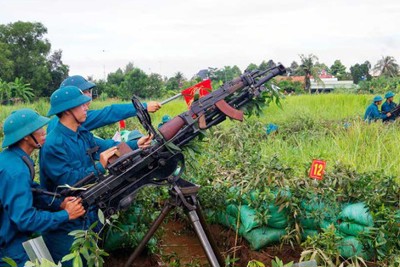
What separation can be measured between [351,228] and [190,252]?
154cm

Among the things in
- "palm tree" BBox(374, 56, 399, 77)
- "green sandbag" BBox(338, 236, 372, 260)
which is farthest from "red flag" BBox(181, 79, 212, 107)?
"palm tree" BBox(374, 56, 399, 77)

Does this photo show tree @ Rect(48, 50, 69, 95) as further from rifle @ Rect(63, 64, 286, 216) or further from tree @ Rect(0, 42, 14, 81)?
rifle @ Rect(63, 64, 286, 216)

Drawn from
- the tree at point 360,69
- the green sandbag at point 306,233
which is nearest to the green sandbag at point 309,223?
the green sandbag at point 306,233

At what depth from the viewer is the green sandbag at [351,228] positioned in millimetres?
3472

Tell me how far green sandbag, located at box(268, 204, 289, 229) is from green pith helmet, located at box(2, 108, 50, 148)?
1993mm

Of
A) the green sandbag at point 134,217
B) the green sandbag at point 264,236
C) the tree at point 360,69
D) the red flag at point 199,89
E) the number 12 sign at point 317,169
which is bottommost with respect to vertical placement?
the tree at point 360,69

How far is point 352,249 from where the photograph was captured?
3432 mm

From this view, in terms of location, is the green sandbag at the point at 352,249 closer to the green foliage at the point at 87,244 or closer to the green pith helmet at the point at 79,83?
the green foliage at the point at 87,244

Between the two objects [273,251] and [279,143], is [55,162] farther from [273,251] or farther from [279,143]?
[279,143]

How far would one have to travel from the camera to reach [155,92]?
29.8 meters

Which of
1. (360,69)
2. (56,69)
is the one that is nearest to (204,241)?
(56,69)

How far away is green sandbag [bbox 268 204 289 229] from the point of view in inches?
154

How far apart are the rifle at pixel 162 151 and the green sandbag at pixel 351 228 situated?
123 centimetres

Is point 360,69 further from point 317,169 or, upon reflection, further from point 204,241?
point 204,241
